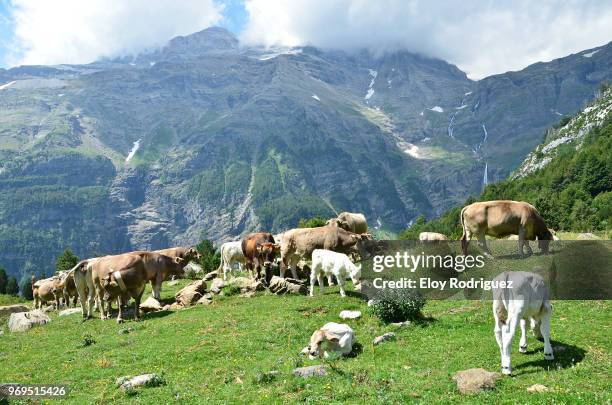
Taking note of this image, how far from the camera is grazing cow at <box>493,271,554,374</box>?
14.9 meters

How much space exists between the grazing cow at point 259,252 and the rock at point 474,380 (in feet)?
73.2

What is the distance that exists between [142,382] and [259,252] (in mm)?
19800

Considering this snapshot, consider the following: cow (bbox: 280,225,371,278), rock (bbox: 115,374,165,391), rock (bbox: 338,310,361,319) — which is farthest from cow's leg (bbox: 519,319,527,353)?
cow (bbox: 280,225,371,278)

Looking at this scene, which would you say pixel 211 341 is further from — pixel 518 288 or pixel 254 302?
pixel 518 288

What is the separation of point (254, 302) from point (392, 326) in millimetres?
10709

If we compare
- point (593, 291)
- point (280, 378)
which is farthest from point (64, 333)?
point (593, 291)

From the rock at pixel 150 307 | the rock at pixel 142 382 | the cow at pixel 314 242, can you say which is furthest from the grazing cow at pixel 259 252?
the rock at pixel 142 382

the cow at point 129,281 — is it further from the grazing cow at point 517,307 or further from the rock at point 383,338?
the grazing cow at point 517,307

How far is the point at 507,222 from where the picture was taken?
3028 cm

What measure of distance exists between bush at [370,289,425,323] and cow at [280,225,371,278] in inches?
388

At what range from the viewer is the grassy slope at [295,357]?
14523 millimetres

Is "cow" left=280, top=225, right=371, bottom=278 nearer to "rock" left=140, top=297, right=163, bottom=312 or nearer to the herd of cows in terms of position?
the herd of cows

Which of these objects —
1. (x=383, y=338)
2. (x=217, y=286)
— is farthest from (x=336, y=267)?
(x=217, y=286)

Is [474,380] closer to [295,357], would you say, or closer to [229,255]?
[295,357]
